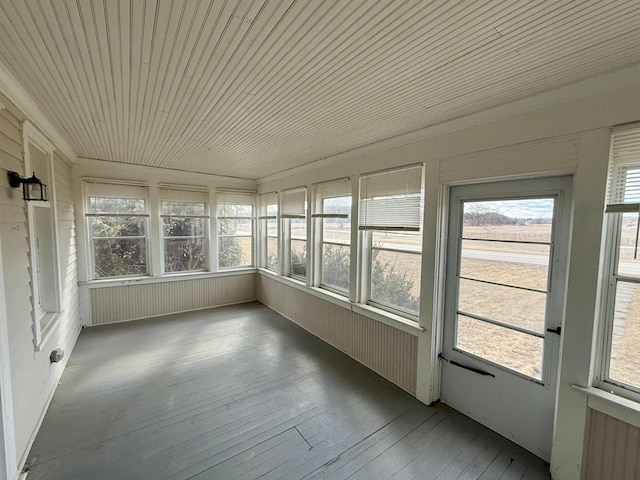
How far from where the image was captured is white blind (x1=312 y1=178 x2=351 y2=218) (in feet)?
12.0

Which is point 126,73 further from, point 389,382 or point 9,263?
point 389,382

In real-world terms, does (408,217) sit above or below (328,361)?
above

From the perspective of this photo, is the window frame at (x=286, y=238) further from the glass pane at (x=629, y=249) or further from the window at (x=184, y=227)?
the glass pane at (x=629, y=249)

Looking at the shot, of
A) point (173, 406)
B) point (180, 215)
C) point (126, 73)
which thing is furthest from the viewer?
point (180, 215)

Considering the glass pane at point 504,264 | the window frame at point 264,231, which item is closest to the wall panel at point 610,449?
the glass pane at point 504,264

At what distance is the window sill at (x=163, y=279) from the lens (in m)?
4.51

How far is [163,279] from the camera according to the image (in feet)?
16.5

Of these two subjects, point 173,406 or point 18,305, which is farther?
point 173,406

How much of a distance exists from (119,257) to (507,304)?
5.56 metres

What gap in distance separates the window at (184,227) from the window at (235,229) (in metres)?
0.30

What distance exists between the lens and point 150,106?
226 centimetres

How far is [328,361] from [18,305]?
2932 mm

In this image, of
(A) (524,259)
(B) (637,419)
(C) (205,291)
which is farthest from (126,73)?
(C) (205,291)

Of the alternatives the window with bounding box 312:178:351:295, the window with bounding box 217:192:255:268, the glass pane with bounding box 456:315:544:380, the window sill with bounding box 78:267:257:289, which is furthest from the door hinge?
the window with bounding box 217:192:255:268
